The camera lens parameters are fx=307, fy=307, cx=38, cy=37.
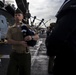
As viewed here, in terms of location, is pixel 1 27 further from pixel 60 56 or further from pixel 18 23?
pixel 60 56

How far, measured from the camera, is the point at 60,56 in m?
2.24

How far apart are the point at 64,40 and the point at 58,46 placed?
69mm

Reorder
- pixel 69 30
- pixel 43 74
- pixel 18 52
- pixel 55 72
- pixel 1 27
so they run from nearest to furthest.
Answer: pixel 69 30 < pixel 55 72 < pixel 18 52 < pixel 43 74 < pixel 1 27

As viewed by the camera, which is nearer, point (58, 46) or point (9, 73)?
point (58, 46)

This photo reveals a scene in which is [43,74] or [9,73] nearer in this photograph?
[9,73]

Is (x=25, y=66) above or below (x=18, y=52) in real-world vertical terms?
below

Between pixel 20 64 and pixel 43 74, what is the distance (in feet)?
11.2

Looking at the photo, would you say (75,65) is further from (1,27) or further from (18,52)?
(1,27)

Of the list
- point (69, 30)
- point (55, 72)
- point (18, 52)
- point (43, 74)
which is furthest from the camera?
point (43, 74)

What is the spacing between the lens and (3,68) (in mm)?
9547

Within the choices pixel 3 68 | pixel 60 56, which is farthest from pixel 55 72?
pixel 3 68

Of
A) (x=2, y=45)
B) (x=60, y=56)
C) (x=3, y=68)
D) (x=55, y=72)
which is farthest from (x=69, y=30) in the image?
(x=2, y=45)

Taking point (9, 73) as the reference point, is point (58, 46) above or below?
above

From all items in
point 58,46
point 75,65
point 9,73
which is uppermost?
point 58,46
